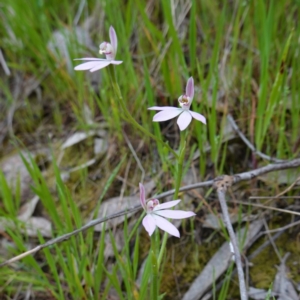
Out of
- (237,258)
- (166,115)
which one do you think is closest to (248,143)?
(237,258)

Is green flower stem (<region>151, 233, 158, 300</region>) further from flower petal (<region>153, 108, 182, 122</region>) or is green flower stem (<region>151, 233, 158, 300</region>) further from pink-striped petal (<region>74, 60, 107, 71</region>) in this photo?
pink-striped petal (<region>74, 60, 107, 71</region>)

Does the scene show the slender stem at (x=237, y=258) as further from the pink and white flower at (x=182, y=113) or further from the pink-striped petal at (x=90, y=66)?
the pink-striped petal at (x=90, y=66)

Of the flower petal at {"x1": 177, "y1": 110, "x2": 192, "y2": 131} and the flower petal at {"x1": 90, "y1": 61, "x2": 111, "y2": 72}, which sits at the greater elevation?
the flower petal at {"x1": 90, "y1": 61, "x2": 111, "y2": 72}

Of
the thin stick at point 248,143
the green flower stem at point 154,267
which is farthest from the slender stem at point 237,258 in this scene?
the thin stick at point 248,143

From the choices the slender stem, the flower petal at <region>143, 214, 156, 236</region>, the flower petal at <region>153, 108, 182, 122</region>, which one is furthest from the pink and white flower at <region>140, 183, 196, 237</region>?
the slender stem

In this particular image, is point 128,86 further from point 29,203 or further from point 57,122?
point 29,203

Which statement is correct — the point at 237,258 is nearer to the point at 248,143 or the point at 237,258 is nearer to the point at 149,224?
the point at 149,224

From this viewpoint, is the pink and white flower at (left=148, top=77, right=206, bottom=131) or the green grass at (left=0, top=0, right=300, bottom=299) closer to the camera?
the pink and white flower at (left=148, top=77, right=206, bottom=131)
